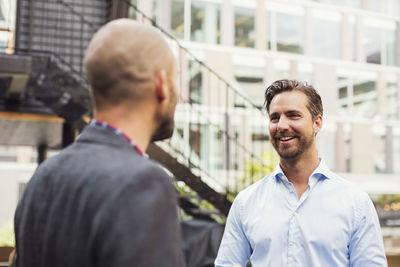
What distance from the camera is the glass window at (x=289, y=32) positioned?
19422 millimetres

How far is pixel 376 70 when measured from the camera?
67.2 feet

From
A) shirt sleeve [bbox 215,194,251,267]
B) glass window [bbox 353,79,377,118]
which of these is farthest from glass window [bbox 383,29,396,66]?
shirt sleeve [bbox 215,194,251,267]

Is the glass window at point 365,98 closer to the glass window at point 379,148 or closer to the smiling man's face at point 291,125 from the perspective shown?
the glass window at point 379,148

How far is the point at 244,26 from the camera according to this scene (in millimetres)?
18969

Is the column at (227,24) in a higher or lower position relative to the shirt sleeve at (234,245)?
higher

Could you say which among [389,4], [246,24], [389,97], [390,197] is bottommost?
[390,197]

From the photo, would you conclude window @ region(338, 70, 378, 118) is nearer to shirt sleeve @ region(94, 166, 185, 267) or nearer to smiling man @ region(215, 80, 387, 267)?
smiling man @ region(215, 80, 387, 267)

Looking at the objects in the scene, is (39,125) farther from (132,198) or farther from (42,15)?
(132,198)

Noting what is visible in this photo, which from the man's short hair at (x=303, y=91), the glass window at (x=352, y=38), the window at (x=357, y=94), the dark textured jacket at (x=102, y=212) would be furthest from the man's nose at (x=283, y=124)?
the glass window at (x=352, y=38)

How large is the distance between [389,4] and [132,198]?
877 inches

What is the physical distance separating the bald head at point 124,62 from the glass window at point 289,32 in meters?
18.4

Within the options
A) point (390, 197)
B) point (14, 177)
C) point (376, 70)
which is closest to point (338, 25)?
point (376, 70)

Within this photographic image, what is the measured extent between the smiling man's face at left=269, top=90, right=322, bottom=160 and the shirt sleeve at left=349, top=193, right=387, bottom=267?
328 millimetres

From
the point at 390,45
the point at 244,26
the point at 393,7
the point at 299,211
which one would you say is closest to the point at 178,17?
the point at 244,26
